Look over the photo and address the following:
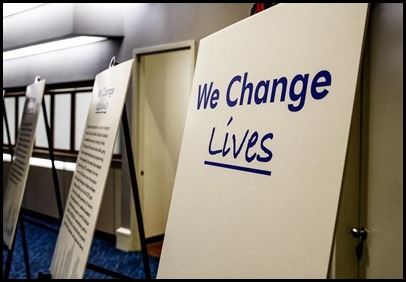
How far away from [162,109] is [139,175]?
0.72m

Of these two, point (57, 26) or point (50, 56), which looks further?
point (50, 56)

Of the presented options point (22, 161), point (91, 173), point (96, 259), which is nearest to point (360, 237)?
point (91, 173)

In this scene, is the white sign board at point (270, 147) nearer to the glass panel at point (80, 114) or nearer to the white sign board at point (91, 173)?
the white sign board at point (91, 173)

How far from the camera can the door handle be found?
196cm

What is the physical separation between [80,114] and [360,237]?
3.66 metres

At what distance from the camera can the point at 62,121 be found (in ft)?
16.5

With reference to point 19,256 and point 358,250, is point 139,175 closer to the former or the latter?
point 19,256

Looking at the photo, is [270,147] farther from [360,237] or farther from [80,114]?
[80,114]

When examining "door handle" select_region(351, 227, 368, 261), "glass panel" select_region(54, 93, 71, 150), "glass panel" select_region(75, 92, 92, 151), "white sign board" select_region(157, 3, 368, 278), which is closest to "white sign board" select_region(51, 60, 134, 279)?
"white sign board" select_region(157, 3, 368, 278)

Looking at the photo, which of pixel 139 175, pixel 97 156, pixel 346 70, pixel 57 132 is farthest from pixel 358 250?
pixel 57 132

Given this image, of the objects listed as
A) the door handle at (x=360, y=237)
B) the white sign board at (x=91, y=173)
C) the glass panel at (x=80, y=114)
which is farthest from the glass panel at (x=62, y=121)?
the door handle at (x=360, y=237)

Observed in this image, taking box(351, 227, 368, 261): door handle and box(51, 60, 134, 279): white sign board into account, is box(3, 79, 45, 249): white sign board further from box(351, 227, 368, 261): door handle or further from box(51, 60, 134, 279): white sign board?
box(351, 227, 368, 261): door handle

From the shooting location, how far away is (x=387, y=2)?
1.85 m

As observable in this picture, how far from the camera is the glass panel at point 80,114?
4.60m
